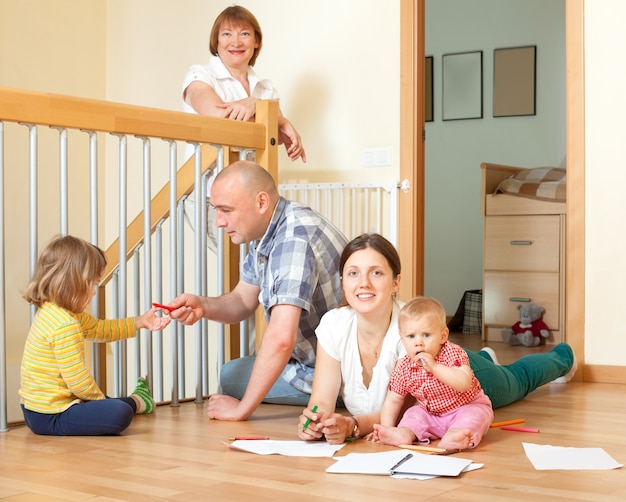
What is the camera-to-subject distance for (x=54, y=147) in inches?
188

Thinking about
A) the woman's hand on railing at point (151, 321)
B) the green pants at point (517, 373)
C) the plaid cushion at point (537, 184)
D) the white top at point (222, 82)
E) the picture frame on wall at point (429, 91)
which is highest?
the picture frame on wall at point (429, 91)

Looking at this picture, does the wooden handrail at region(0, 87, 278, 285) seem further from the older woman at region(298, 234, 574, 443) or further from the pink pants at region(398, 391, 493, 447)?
the pink pants at region(398, 391, 493, 447)

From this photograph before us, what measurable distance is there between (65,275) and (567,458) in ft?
4.11

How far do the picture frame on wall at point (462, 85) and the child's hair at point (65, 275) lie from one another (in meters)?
4.29

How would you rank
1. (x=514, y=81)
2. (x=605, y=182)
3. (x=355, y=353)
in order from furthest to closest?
(x=514, y=81), (x=605, y=182), (x=355, y=353)

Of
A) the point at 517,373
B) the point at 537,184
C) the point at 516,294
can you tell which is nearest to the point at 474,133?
the point at 537,184

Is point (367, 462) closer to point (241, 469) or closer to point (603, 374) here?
point (241, 469)

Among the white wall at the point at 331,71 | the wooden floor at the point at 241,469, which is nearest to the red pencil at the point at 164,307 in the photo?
the wooden floor at the point at 241,469

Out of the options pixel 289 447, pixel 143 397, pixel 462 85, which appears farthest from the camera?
pixel 462 85

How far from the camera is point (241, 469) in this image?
6.29 ft

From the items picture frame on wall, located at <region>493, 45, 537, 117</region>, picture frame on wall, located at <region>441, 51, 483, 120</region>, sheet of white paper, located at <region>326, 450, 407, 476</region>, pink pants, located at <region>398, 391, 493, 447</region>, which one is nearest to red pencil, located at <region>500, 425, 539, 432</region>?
pink pants, located at <region>398, 391, 493, 447</region>

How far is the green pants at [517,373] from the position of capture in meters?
2.62

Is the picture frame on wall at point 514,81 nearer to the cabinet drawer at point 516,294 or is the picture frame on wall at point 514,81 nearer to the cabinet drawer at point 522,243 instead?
the cabinet drawer at point 522,243

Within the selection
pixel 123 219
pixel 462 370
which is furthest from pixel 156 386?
pixel 462 370
